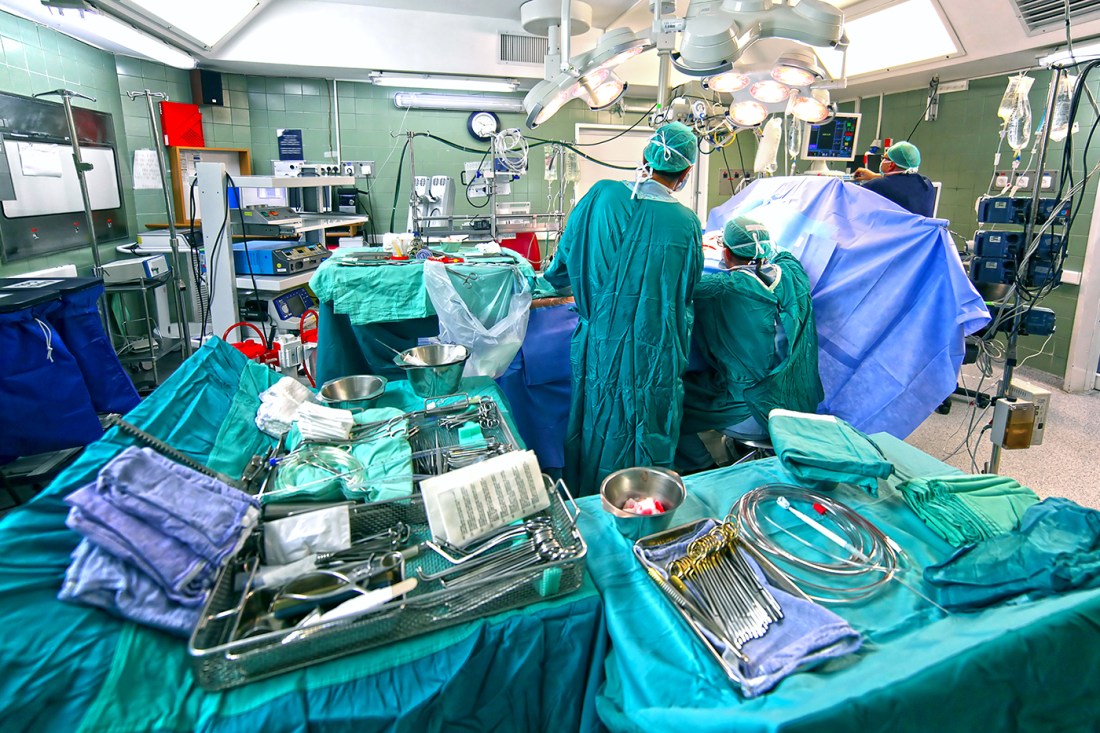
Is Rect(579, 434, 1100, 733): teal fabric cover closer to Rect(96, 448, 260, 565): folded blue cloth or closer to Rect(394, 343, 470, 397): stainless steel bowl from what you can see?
Rect(96, 448, 260, 565): folded blue cloth

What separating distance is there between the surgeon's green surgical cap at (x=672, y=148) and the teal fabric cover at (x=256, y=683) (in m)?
1.90

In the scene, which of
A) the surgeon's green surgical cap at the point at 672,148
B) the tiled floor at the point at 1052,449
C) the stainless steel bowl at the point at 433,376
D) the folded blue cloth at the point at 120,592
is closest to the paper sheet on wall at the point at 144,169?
the stainless steel bowl at the point at 433,376

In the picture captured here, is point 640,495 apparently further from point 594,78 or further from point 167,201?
point 167,201

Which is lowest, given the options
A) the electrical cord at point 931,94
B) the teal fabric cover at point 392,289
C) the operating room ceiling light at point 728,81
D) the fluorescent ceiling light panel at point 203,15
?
the teal fabric cover at point 392,289

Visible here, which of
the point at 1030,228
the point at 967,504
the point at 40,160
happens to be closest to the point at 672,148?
the point at 1030,228

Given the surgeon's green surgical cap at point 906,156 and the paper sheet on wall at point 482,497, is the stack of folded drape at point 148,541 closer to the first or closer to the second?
the paper sheet on wall at point 482,497

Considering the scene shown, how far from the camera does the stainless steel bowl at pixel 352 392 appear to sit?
2039mm

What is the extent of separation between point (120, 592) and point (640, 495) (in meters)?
→ 1.08

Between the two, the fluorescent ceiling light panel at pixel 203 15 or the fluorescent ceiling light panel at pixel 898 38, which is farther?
the fluorescent ceiling light panel at pixel 898 38

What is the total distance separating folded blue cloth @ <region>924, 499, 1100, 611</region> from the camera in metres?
1.05

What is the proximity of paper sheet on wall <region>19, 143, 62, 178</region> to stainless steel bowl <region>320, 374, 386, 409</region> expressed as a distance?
338 centimetres

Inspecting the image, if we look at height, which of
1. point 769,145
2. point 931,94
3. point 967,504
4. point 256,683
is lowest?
point 256,683

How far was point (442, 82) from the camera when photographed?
6.09 metres

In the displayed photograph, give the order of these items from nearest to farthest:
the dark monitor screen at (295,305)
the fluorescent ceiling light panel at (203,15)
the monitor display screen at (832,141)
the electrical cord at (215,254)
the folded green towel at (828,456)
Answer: the folded green towel at (828,456), the electrical cord at (215,254), the dark monitor screen at (295,305), the fluorescent ceiling light panel at (203,15), the monitor display screen at (832,141)
